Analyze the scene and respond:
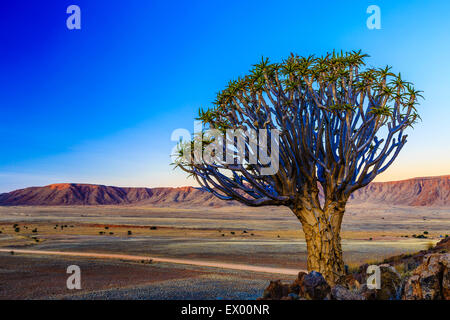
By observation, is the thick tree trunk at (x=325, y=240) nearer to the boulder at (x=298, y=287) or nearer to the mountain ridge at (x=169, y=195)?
the boulder at (x=298, y=287)

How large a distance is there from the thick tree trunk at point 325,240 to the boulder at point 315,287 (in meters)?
A: 2.36

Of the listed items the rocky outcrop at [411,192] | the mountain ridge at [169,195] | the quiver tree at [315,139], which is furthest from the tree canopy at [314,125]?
the rocky outcrop at [411,192]

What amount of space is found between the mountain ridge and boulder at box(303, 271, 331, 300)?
153 metres

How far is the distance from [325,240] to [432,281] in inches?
127

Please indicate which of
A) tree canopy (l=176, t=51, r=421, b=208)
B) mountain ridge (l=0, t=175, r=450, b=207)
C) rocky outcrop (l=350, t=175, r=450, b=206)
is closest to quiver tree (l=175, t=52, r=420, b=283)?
tree canopy (l=176, t=51, r=421, b=208)

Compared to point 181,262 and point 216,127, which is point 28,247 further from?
point 216,127

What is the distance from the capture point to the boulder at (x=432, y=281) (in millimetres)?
6551

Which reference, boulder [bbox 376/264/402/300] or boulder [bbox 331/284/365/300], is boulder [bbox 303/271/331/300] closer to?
boulder [bbox 331/284/365/300]

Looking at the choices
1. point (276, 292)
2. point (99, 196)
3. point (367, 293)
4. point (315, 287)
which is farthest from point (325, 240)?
point (99, 196)

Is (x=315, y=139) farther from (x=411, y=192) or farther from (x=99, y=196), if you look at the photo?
(x=99, y=196)

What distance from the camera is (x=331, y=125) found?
10.7 m

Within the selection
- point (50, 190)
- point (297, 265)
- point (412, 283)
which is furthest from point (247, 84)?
point (50, 190)

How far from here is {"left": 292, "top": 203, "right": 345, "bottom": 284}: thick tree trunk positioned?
31.5ft
